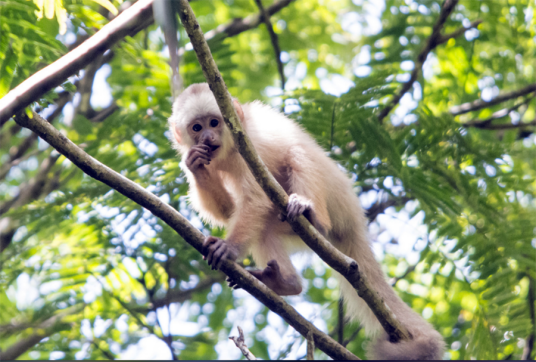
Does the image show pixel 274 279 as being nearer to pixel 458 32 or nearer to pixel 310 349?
pixel 310 349

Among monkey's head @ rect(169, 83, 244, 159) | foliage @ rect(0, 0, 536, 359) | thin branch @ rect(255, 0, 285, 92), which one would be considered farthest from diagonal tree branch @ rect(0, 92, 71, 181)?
thin branch @ rect(255, 0, 285, 92)

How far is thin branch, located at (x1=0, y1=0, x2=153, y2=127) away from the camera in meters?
3.09

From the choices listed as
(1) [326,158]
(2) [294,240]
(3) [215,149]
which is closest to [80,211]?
(3) [215,149]

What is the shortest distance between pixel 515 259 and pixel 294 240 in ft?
8.99

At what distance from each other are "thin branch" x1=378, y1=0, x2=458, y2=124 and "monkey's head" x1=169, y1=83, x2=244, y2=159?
2771mm

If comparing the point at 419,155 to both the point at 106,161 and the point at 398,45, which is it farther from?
the point at 106,161

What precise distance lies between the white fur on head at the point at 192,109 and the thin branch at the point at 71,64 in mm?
2749

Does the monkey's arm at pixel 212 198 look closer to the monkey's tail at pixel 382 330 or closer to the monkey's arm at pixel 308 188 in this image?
the monkey's arm at pixel 308 188

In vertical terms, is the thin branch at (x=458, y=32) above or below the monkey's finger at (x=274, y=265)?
above

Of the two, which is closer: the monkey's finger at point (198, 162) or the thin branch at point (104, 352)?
the monkey's finger at point (198, 162)

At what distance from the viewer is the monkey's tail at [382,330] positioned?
195 inches

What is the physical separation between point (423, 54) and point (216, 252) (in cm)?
505

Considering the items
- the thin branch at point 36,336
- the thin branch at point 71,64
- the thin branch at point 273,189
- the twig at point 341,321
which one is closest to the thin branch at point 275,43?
the twig at point 341,321

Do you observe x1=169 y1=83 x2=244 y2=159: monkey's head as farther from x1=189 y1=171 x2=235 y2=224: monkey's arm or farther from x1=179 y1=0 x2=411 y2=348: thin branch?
x1=179 y1=0 x2=411 y2=348: thin branch
